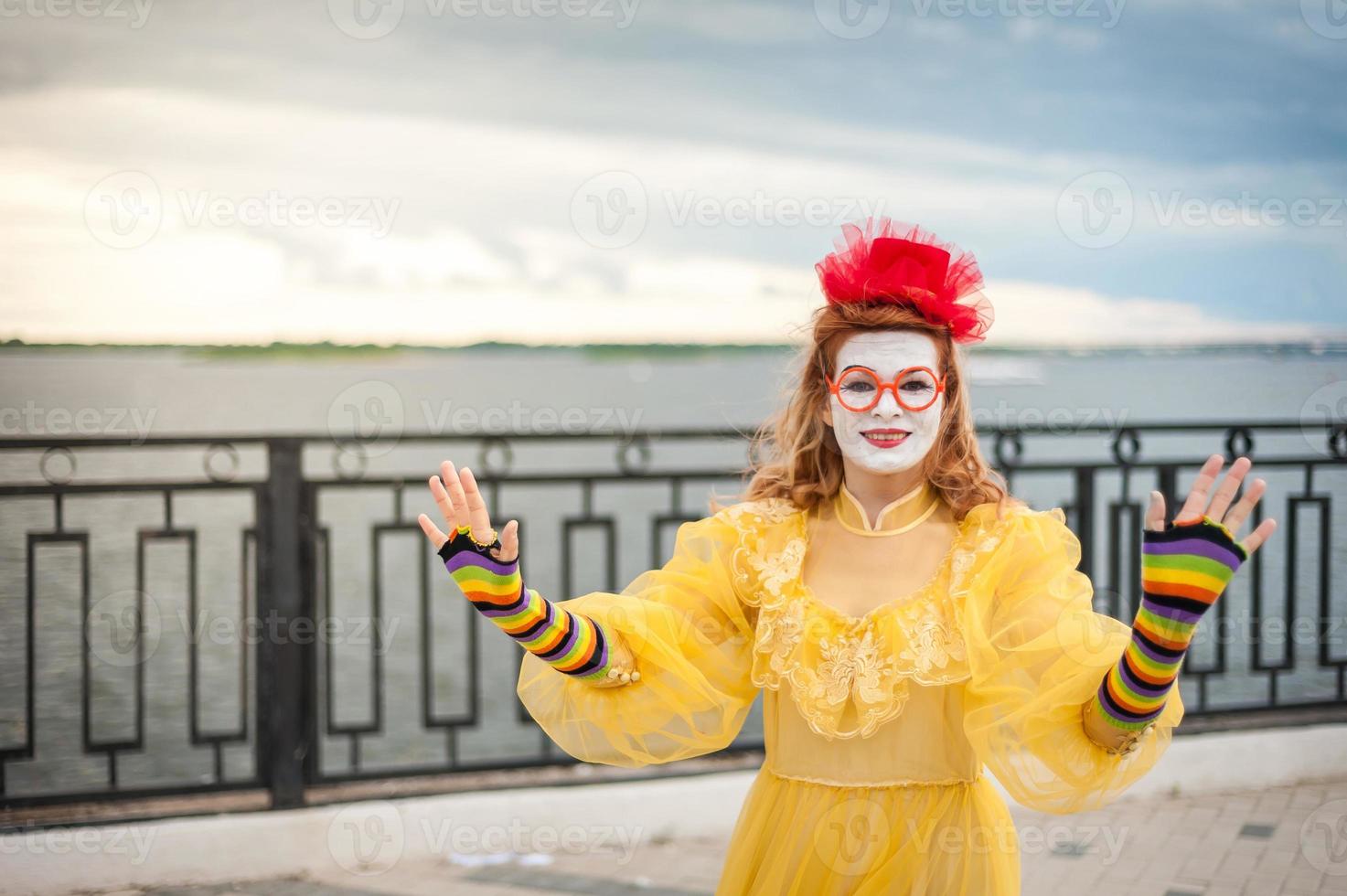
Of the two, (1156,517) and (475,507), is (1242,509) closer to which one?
(1156,517)

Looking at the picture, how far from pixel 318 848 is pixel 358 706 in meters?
3.88

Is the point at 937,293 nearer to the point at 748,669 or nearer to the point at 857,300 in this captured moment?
the point at 857,300

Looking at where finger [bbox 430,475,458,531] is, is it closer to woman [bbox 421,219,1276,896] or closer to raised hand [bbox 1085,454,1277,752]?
woman [bbox 421,219,1276,896]

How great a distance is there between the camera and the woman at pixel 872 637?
6.87 ft

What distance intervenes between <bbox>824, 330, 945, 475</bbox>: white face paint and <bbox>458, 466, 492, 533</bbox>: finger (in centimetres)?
74

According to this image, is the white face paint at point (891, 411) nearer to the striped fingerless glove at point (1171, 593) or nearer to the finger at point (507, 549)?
the striped fingerless glove at point (1171, 593)

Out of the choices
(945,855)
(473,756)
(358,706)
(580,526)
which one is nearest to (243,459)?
(358,706)

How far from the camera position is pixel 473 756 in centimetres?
673

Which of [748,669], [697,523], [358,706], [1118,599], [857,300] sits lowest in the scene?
[358,706]

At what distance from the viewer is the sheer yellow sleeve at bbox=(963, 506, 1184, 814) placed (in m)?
2.05

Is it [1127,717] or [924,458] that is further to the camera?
[924,458]

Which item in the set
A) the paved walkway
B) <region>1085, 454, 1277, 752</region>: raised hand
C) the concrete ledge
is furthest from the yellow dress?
the concrete ledge

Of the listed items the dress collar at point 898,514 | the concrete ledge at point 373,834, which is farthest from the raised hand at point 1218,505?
the concrete ledge at point 373,834

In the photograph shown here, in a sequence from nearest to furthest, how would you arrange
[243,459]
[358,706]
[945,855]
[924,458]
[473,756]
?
1. [945,855]
2. [924,458]
3. [473,756]
4. [358,706]
5. [243,459]
